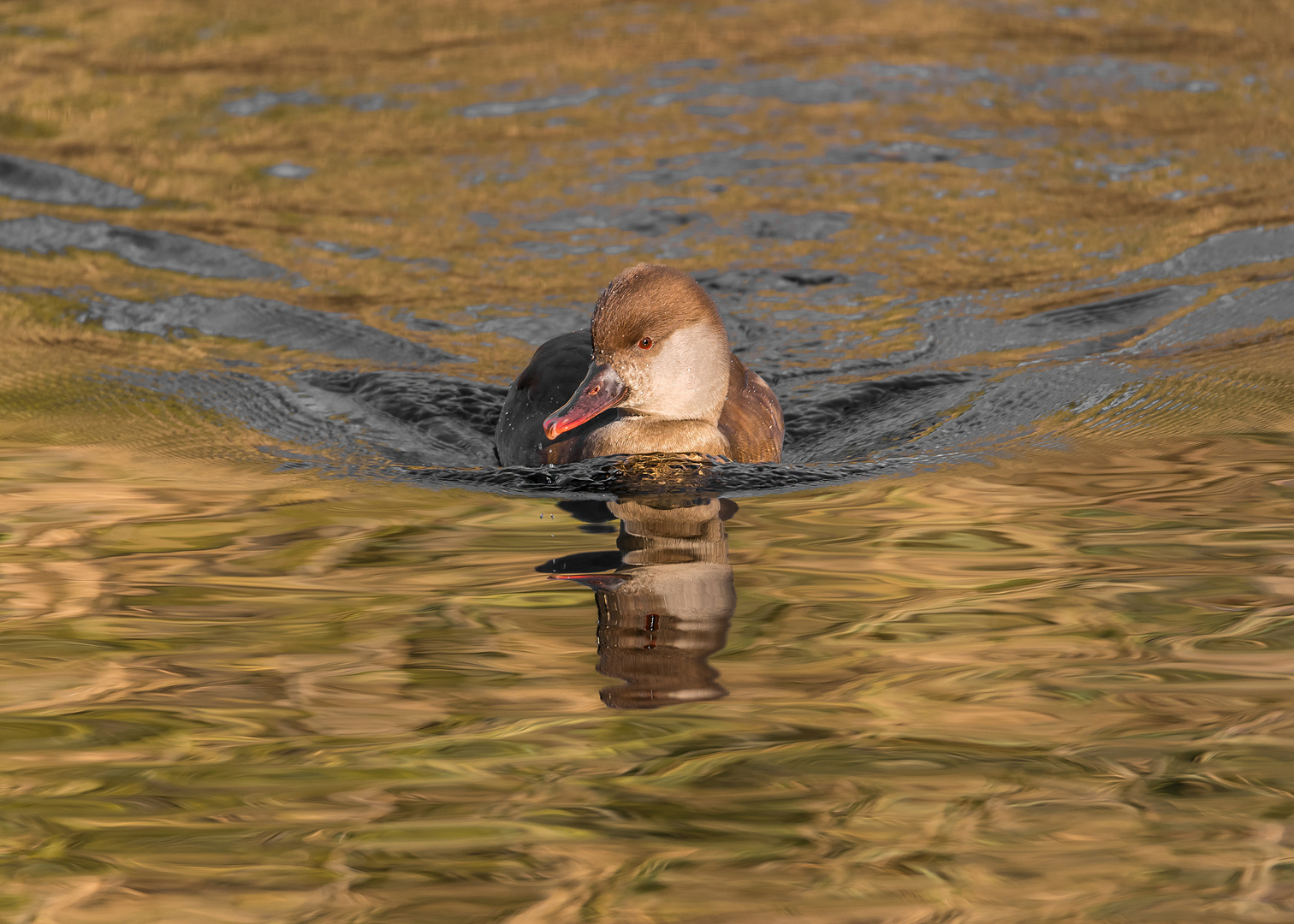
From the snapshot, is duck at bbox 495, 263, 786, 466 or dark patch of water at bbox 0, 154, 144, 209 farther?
dark patch of water at bbox 0, 154, 144, 209

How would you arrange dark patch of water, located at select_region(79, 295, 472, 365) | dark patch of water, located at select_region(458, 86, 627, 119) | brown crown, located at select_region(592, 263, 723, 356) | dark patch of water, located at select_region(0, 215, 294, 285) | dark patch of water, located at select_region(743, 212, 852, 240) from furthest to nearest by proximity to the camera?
dark patch of water, located at select_region(458, 86, 627, 119) < dark patch of water, located at select_region(743, 212, 852, 240) < dark patch of water, located at select_region(0, 215, 294, 285) < dark patch of water, located at select_region(79, 295, 472, 365) < brown crown, located at select_region(592, 263, 723, 356)

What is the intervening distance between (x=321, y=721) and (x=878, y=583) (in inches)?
75.4

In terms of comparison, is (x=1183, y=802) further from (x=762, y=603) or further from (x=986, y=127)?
(x=986, y=127)

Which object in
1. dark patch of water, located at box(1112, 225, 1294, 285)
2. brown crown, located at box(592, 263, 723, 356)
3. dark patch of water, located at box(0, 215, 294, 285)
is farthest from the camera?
dark patch of water, located at box(0, 215, 294, 285)

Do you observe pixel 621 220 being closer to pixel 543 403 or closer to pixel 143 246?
pixel 143 246

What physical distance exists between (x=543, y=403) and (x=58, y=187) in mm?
5679

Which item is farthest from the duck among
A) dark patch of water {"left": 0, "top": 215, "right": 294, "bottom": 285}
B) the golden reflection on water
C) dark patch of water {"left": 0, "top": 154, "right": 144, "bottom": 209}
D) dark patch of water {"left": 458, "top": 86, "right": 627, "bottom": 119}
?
dark patch of water {"left": 458, "top": 86, "right": 627, "bottom": 119}

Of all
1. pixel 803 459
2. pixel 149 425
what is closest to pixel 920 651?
pixel 803 459

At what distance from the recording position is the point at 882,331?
910cm

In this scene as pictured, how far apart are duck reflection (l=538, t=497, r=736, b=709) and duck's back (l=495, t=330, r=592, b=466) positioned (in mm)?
678

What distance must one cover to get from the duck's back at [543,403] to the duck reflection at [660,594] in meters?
0.68

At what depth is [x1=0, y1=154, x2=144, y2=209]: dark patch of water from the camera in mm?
10805

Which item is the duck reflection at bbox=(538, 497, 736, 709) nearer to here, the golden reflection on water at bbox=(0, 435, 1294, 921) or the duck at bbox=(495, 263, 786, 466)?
the golden reflection on water at bbox=(0, 435, 1294, 921)

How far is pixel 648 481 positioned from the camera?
6551 millimetres
